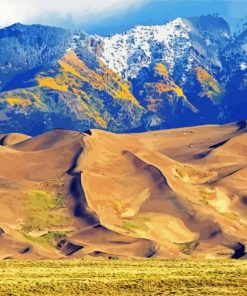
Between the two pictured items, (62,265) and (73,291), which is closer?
(73,291)

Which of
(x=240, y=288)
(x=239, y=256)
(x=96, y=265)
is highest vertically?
(x=240, y=288)

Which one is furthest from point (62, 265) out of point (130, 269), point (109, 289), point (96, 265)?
point (109, 289)

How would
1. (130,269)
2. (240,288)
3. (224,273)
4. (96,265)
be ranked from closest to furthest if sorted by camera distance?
(240,288)
(224,273)
(130,269)
(96,265)

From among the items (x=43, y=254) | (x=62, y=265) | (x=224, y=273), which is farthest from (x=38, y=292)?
(x=43, y=254)

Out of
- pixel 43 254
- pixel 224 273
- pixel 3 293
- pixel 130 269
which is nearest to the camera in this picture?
pixel 3 293

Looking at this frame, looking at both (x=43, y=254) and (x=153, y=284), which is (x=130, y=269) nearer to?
(x=153, y=284)

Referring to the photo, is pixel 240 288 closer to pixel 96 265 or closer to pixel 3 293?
pixel 3 293

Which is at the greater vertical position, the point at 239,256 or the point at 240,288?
the point at 240,288
